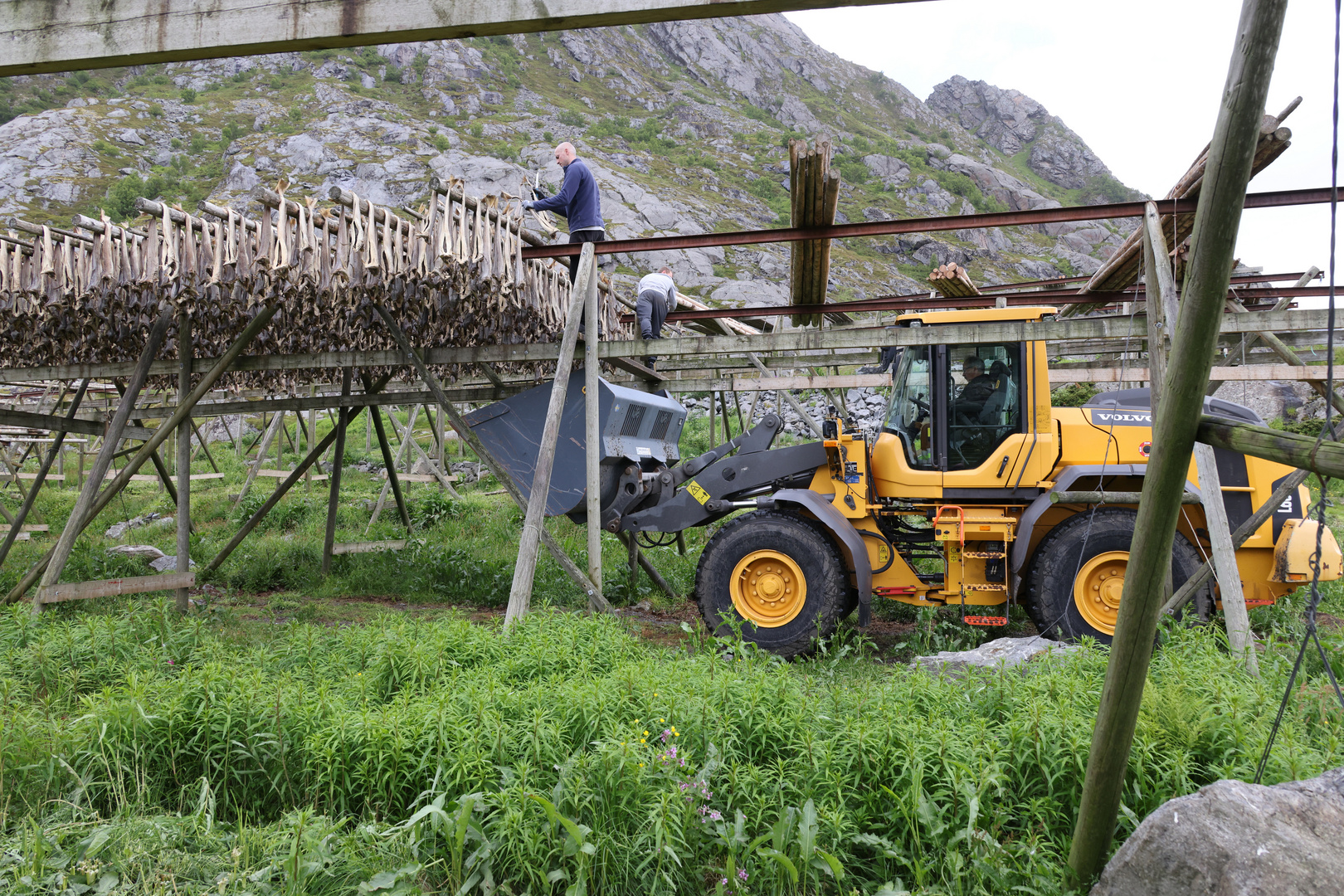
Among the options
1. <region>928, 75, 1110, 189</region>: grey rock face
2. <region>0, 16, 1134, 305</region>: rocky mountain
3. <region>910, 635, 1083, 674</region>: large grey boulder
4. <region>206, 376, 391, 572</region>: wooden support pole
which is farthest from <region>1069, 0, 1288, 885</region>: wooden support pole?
<region>928, 75, 1110, 189</region>: grey rock face

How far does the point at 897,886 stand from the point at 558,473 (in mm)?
5150

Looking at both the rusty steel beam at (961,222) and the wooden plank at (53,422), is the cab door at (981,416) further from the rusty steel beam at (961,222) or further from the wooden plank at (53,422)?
the wooden plank at (53,422)

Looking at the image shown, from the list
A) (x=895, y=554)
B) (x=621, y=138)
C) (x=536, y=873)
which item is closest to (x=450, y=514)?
(x=895, y=554)

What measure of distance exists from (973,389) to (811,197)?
81.4 inches

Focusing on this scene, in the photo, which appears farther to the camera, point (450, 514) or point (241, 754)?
point (450, 514)

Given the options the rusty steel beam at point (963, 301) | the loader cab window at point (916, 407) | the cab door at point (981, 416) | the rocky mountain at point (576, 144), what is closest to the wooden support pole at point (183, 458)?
the rusty steel beam at point (963, 301)

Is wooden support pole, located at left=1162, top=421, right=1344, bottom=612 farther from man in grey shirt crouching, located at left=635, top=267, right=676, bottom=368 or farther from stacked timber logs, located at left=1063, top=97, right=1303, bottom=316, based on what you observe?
man in grey shirt crouching, located at left=635, top=267, right=676, bottom=368

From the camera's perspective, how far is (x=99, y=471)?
23.0 ft

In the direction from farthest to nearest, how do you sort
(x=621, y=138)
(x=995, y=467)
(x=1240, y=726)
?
1. (x=621, y=138)
2. (x=995, y=467)
3. (x=1240, y=726)

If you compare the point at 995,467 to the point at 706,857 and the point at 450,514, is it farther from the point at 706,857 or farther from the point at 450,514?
the point at 450,514

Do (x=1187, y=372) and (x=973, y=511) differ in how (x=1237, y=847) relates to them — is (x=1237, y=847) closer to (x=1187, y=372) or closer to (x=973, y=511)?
(x=1187, y=372)

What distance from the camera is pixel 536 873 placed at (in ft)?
9.23

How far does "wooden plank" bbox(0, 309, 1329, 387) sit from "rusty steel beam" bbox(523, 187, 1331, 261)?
2.54ft

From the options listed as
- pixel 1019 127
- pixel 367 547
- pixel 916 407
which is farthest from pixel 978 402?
pixel 1019 127
